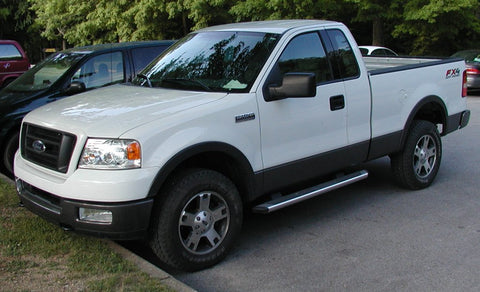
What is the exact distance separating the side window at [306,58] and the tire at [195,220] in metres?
1.27

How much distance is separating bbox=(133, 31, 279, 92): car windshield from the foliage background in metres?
14.2

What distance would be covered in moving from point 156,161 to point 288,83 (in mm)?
1293

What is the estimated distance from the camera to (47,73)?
7949 mm

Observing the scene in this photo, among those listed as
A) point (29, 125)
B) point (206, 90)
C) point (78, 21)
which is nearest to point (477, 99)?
point (206, 90)

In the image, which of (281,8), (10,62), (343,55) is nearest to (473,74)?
(281,8)

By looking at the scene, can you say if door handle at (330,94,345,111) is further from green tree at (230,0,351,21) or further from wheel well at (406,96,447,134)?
green tree at (230,0,351,21)

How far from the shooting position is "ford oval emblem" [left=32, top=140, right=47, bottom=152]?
4.25 metres

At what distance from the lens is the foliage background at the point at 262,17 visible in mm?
19578

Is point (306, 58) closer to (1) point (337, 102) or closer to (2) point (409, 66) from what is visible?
(1) point (337, 102)

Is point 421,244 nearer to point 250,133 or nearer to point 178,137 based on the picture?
point 250,133

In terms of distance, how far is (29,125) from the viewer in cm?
451

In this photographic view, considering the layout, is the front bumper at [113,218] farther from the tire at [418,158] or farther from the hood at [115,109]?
the tire at [418,158]

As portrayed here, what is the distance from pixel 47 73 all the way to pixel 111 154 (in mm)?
4704

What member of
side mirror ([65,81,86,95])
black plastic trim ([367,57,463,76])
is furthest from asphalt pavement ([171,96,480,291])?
side mirror ([65,81,86,95])
